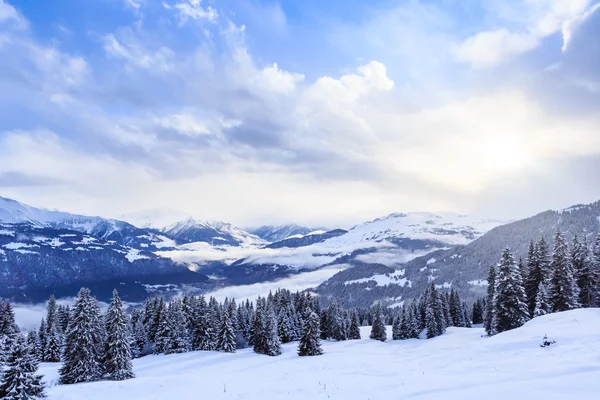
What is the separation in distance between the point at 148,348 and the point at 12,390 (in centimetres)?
6674

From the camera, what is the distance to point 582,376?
1459 centimetres

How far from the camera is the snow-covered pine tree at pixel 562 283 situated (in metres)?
50.8

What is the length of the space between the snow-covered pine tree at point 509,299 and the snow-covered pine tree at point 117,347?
50.8 m

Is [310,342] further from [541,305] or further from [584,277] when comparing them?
[584,277]

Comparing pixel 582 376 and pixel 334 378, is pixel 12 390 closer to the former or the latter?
pixel 334 378

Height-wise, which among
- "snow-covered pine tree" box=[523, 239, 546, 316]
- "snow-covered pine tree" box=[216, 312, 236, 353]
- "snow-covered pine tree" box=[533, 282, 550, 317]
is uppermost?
"snow-covered pine tree" box=[523, 239, 546, 316]

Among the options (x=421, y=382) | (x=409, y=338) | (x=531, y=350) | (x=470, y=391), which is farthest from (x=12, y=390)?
(x=409, y=338)

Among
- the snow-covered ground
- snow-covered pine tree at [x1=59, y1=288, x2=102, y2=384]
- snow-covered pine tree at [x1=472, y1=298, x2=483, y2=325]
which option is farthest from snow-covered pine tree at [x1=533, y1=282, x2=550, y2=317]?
snow-covered pine tree at [x1=472, y1=298, x2=483, y2=325]

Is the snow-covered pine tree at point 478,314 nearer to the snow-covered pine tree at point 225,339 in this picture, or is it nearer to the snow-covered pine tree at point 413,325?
the snow-covered pine tree at point 413,325

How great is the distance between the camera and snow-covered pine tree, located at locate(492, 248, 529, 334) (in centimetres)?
5044

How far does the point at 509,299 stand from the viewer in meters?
51.1

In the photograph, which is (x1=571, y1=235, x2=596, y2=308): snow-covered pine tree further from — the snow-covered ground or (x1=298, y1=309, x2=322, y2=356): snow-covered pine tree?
(x1=298, y1=309, x2=322, y2=356): snow-covered pine tree

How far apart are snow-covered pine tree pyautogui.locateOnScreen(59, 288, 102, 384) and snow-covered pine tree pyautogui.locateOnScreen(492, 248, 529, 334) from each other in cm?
5420

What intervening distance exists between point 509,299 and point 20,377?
55276 millimetres
